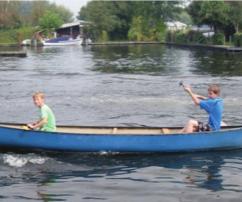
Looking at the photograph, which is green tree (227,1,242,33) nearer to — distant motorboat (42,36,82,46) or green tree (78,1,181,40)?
green tree (78,1,181,40)

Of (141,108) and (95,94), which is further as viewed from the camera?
(95,94)

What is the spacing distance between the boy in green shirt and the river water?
668mm

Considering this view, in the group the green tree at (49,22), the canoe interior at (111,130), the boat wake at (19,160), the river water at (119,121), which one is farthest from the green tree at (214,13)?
the boat wake at (19,160)

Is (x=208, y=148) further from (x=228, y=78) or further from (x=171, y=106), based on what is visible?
(x=228, y=78)

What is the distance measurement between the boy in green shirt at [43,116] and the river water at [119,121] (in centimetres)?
67

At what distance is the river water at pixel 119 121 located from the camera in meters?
11.3

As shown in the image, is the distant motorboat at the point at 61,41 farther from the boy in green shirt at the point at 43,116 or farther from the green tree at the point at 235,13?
the boy in green shirt at the point at 43,116

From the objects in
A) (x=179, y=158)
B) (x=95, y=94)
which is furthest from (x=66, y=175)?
(x=95, y=94)

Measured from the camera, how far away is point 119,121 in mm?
20078

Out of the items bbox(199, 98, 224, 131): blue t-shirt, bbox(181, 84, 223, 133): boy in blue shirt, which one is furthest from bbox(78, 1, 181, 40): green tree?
bbox(199, 98, 224, 131): blue t-shirt

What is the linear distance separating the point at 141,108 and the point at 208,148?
28.9ft

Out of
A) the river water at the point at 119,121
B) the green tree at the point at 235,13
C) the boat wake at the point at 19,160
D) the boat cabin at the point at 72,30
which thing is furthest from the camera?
the boat cabin at the point at 72,30

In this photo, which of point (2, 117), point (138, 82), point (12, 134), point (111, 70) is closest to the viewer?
point (12, 134)

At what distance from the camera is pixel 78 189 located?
11.4 meters
